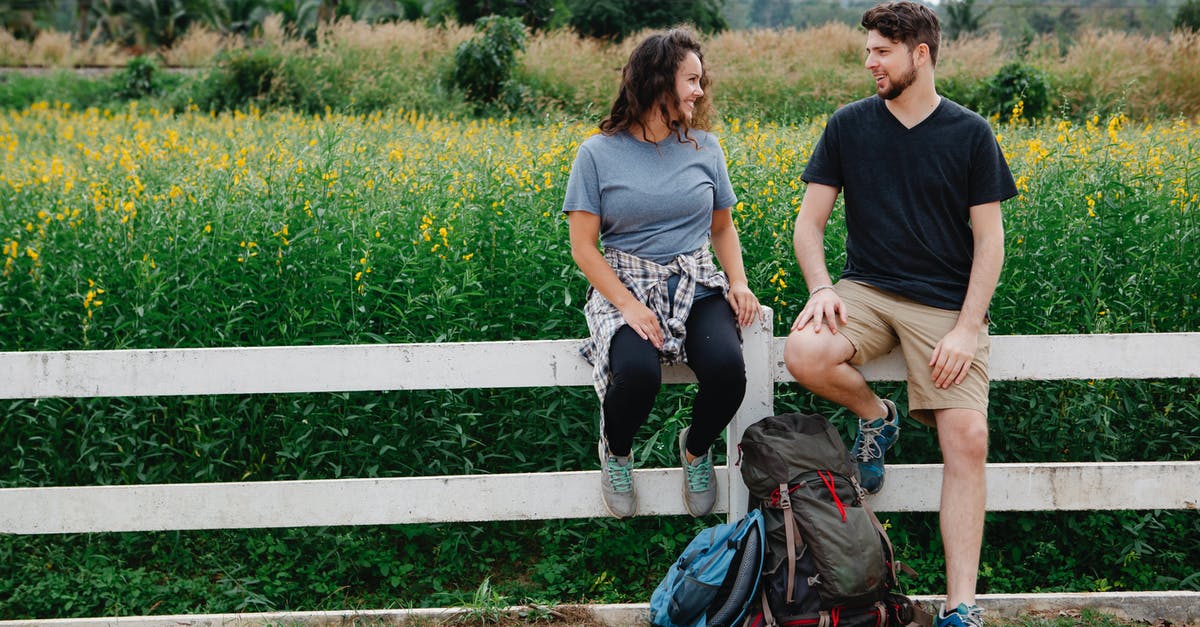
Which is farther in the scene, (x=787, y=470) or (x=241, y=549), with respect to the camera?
(x=241, y=549)

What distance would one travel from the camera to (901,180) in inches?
117

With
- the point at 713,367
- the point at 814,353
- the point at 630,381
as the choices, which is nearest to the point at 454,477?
the point at 630,381

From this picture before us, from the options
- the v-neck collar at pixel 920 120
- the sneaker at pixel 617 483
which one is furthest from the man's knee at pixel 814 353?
the v-neck collar at pixel 920 120

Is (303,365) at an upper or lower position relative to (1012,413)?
upper

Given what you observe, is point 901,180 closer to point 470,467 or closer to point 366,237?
point 470,467

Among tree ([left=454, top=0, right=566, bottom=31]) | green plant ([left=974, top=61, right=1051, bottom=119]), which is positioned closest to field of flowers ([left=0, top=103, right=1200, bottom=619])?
green plant ([left=974, top=61, right=1051, bottom=119])

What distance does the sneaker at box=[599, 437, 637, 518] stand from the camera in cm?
295

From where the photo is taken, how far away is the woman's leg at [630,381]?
276 cm

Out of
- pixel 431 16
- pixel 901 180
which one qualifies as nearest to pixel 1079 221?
pixel 901 180

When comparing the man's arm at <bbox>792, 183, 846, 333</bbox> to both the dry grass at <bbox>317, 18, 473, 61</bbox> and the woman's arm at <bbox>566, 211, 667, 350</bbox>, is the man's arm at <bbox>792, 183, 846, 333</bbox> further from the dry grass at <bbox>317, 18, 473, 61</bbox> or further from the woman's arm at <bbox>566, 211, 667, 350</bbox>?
the dry grass at <bbox>317, 18, 473, 61</bbox>

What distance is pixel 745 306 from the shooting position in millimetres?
2910

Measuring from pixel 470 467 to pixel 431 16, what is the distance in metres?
20.6

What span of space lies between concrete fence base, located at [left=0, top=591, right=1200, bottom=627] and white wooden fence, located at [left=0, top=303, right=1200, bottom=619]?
0.30m

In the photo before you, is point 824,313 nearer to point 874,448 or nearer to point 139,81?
point 874,448
